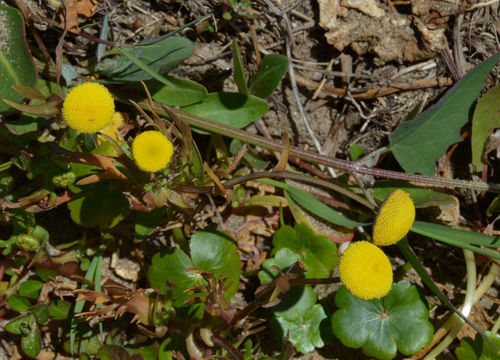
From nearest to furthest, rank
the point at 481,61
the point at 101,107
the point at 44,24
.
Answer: the point at 101,107 < the point at 44,24 < the point at 481,61

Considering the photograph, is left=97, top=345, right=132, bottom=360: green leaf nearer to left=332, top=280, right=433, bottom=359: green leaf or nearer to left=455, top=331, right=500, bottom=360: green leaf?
left=332, top=280, right=433, bottom=359: green leaf

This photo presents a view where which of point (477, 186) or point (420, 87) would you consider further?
point (420, 87)

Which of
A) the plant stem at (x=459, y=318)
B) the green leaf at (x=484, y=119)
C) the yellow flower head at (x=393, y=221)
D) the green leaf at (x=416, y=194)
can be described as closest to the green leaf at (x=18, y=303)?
the yellow flower head at (x=393, y=221)

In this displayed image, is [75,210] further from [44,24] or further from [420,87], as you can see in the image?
[420,87]

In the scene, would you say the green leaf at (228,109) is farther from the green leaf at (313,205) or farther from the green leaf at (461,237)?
the green leaf at (461,237)

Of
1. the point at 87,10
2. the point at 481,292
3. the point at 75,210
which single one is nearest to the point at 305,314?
the point at 481,292

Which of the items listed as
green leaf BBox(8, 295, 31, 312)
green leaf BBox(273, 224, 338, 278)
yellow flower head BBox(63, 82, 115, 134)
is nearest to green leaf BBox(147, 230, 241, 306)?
green leaf BBox(273, 224, 338, 278)
